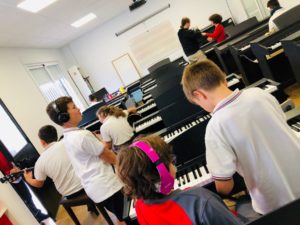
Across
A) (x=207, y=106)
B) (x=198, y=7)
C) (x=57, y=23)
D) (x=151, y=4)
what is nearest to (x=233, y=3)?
(x=198, y=7)

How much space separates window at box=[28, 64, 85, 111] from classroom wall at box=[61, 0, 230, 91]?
1.27 m

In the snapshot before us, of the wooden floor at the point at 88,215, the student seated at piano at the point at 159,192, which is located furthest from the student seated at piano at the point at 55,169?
the student seated at piano at the point at 159,192

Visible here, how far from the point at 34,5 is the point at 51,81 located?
3.40m

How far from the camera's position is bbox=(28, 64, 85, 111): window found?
7.29 metres

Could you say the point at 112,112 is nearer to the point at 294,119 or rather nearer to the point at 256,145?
the point at 294,119

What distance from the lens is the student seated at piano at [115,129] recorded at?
12.4 ft

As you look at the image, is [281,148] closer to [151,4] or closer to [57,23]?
[57,23]

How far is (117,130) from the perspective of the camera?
376cm

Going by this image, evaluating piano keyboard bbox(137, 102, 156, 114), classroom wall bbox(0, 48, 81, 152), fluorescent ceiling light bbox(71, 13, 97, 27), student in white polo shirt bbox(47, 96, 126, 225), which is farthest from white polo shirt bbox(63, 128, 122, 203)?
fluorescent ceiling light bbox(71, 13, 97, 27)

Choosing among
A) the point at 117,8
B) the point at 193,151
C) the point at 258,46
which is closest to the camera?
the point at 193,151

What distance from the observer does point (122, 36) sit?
33.8 ft

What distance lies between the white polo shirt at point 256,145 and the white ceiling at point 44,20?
4.21 metres

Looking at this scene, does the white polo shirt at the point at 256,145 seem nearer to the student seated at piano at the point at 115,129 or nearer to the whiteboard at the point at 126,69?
the student seated at piano at the point at 115,129

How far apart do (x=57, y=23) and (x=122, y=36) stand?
3688 mm
